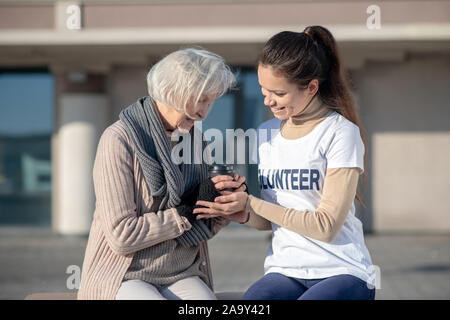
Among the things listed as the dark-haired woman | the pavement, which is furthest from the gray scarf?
the pavement

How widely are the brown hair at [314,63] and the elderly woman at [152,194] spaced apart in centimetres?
22

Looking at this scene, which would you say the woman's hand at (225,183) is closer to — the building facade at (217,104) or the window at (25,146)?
the building facade at (217,104)

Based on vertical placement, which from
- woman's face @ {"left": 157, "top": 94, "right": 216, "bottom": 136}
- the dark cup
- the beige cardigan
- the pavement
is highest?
woman's face @ {"left": 157, "top": 94, "right": 216, "bottom": 136}

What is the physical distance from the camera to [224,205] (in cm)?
254

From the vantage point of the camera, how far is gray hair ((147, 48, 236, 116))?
256cm

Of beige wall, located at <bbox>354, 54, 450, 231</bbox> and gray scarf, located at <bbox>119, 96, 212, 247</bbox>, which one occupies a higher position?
gray scarf, located at <bbox>119, 96, 212, 247</bbox>

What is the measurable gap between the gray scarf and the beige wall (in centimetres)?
938

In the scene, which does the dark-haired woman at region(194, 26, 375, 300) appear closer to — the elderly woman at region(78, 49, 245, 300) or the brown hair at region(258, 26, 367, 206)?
the brown hair at region(258, 26, 367, 206)

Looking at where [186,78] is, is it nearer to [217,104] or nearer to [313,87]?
[313,87]

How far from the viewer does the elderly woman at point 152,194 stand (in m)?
2.51

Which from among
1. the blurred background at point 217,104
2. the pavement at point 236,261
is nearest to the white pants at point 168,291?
the pavement at point 236,261

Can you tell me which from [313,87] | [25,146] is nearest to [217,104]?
[25,146]
